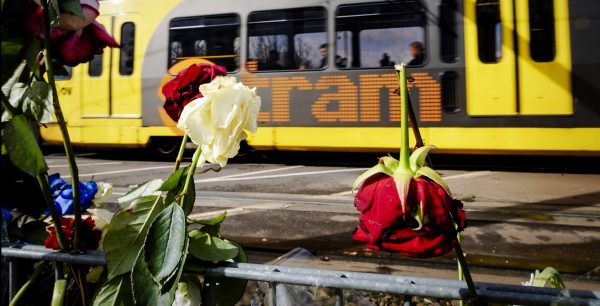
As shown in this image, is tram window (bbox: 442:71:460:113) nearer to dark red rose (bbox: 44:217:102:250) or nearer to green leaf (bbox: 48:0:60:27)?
dark red rose (bbox: 44:217:102:250)

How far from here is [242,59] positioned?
6.96 m

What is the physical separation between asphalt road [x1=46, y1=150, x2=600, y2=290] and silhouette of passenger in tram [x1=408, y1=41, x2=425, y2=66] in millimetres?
1688

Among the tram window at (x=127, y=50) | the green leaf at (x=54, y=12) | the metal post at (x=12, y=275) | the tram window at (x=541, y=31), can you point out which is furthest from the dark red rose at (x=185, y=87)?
the tram window at (x=127, y=50)

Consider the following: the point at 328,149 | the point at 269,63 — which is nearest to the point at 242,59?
the point at 269,63

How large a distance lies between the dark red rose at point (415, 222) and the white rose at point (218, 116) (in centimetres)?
27

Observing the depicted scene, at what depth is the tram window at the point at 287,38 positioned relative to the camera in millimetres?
6641

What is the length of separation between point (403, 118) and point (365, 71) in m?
6.02

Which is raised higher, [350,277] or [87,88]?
[87,88]

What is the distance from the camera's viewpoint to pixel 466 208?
162 inches

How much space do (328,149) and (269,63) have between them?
167cm

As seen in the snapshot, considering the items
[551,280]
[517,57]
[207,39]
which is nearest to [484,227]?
[551,280]

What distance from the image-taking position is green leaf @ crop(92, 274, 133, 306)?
701mm

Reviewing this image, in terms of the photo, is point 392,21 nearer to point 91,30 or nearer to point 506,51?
point 506,51

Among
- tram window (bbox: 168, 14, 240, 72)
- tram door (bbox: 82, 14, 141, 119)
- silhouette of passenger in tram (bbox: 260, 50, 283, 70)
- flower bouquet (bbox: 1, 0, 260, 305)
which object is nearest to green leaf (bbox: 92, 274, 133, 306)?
flower bouquet (bbox: 1, 0, 260, 305)
